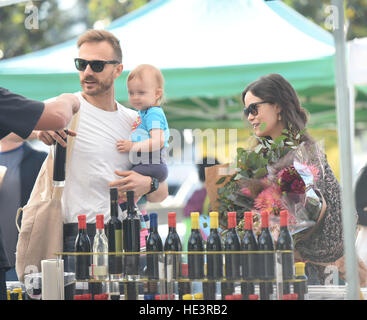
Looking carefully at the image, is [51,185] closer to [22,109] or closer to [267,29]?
[22,109]

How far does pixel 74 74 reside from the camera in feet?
11.1

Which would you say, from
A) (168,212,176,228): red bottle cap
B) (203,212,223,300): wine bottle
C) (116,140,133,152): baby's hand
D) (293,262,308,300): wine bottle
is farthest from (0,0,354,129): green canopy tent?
(293,262,308,300): wine bottle

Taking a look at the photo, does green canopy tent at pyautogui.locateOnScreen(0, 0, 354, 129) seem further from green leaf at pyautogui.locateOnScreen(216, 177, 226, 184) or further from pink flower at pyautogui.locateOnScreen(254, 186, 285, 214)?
pink flower at pyautogui.locateOnScreen(254, 186, 285, 214)

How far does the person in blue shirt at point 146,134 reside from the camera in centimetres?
315

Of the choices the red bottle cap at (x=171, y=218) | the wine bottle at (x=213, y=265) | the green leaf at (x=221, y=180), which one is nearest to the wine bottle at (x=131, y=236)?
the red bottle cap at (x=171, y=218)

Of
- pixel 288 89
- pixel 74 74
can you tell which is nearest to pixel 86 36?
pixel 74 74

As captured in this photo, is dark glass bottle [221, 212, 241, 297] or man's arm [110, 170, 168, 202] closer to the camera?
dark glass bottle [221, 212, 241, 297]

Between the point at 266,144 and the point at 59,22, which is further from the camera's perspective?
the point at 59,22

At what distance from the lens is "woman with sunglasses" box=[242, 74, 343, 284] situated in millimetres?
2875

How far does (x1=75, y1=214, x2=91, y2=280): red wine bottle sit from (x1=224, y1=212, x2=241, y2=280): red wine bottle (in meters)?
0.55

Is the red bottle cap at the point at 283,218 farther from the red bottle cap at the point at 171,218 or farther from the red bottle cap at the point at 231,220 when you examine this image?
the red bottle cap at the point at 171,218
